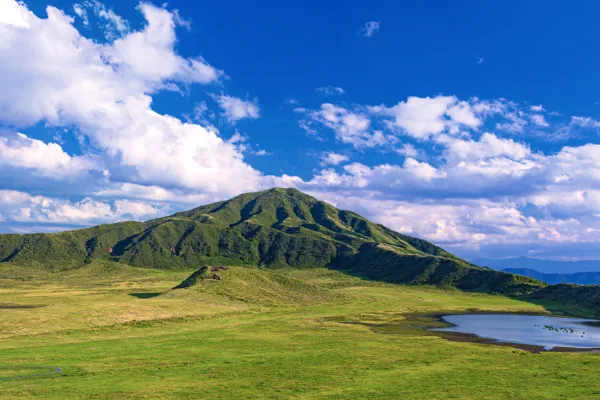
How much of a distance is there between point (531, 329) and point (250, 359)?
7617cm

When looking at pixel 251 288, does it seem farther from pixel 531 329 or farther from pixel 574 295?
pixel 574 295

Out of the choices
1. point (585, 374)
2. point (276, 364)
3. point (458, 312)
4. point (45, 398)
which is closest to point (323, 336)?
point (276, 364)

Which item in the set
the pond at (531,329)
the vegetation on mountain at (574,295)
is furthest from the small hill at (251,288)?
the vegetation on mountain at (574,295)

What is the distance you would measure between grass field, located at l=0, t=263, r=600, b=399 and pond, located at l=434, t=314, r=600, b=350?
43.9 feet

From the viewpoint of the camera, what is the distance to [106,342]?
246ft

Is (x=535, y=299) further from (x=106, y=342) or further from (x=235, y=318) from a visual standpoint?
(x=106, y=342)

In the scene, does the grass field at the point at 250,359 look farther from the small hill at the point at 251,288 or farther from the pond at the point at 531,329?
the small hill at the point at 251,288

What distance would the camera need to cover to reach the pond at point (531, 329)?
86.2 metres

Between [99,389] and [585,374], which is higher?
[585,374]

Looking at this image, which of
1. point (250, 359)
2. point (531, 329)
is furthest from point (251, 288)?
point (250, 359)

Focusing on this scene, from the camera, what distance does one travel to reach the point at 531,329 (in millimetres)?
106562

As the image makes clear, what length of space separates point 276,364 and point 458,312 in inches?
4163

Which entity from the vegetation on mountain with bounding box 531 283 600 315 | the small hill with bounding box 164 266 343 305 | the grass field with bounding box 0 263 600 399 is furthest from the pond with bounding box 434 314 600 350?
the small hill with bounding box 164 266 343 305

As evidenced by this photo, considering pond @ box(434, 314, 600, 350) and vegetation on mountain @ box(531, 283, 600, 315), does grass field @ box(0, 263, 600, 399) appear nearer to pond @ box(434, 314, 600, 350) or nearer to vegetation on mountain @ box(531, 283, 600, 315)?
pond @ box(434, 314, 600, 350)
